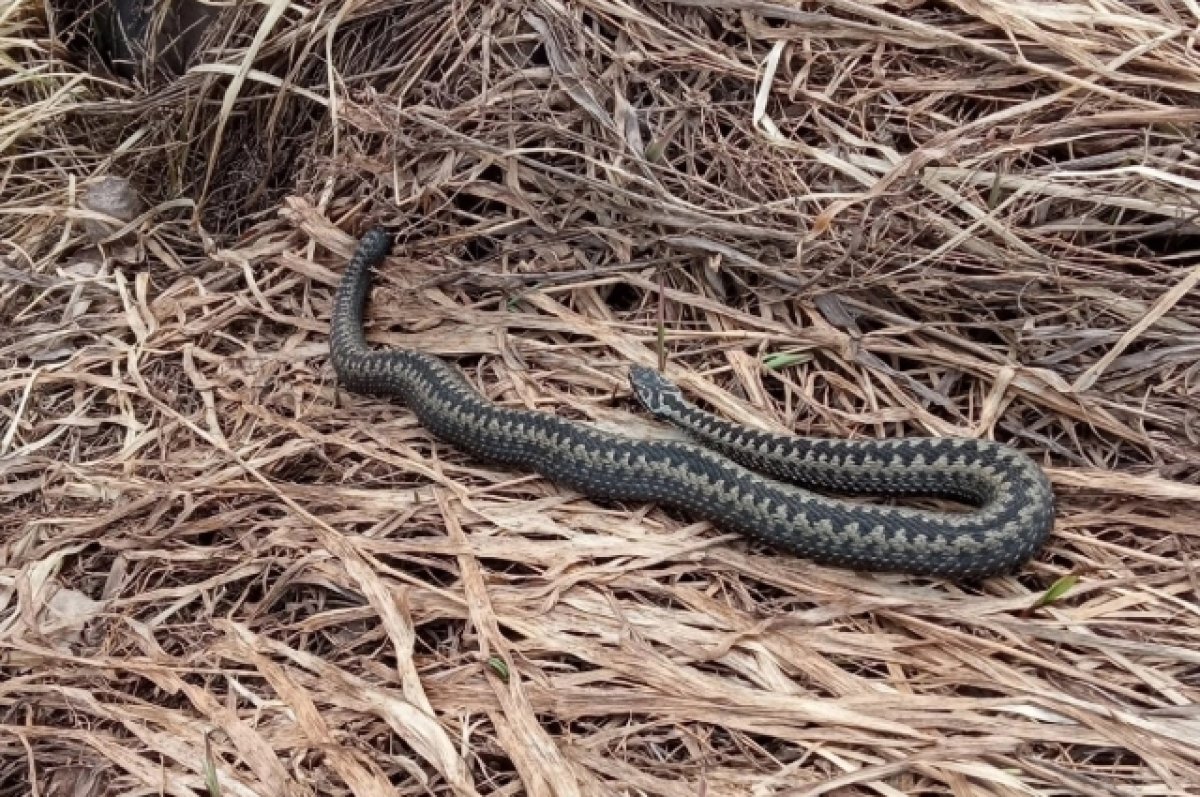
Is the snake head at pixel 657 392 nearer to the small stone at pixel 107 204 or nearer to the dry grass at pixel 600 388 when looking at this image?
the dry grass at pixel 600 388

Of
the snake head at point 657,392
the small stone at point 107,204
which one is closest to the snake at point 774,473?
the snake head at point 657,392

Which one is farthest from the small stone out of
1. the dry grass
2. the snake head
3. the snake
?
the snake head

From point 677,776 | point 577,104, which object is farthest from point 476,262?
point 677,776

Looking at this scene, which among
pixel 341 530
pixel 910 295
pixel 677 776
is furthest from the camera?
pixel 910 295

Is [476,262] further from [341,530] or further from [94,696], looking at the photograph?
[94,696]

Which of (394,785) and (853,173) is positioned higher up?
(853,173)

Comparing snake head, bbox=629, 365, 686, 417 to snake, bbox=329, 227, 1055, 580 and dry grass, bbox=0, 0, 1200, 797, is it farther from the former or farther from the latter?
dry grass, bbox=0, 0, 1200, 797
